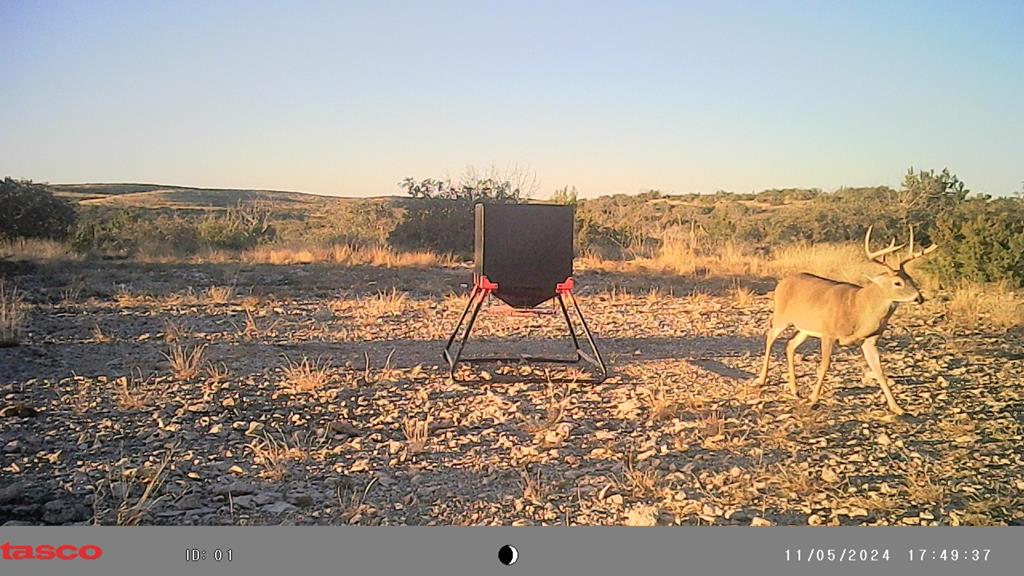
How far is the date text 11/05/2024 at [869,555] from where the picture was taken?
88.3 inches

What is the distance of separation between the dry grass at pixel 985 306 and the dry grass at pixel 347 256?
17.4 feet

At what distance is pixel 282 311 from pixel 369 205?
301cm

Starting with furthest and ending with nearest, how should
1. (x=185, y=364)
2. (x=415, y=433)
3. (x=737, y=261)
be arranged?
(x=737, y=261), (x=185, y=364), (x=415, y=433)

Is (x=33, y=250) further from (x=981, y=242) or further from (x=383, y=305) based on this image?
(x=981, y=242)

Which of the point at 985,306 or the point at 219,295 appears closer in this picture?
the point at 985,306

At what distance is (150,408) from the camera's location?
3676mm

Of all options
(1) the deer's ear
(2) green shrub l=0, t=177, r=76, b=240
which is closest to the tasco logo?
(2) green shrub l=0, t=177, r=76, b=240

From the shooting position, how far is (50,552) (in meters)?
2.25

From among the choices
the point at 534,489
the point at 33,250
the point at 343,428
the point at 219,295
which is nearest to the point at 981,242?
the point at 534,489

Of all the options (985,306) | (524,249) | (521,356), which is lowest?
(521,356)

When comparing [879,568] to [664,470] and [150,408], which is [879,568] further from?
[150,408]

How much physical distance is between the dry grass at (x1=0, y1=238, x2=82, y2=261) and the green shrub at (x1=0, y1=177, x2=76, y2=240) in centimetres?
7

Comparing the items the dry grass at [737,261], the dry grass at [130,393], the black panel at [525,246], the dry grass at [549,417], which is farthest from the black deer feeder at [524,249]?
the dry grass at [737,261]

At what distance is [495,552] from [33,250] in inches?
221
